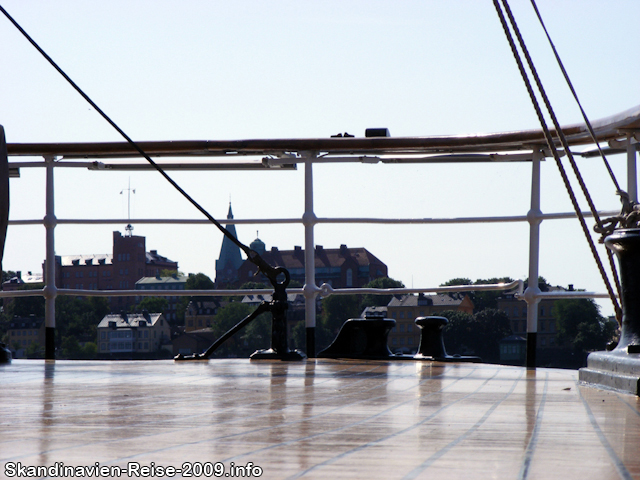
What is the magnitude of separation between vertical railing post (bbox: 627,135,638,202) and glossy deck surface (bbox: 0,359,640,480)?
78cm

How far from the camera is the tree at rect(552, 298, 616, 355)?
125ft

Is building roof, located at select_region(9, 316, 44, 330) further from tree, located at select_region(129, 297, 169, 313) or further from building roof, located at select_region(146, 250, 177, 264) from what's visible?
building roof, located at select_region(146, 250, 177, 264)

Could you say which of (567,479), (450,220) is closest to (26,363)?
(450,220)

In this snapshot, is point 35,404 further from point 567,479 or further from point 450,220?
point 450,220

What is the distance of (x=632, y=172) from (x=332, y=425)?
2.04 meters

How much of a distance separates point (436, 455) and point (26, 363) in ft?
9.76

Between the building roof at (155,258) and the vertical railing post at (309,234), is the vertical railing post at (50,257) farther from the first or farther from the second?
the building roof at (155,258)

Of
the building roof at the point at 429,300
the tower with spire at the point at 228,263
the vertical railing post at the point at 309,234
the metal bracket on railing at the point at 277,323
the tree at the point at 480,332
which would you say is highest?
the vertical railing post at the point at 309,234

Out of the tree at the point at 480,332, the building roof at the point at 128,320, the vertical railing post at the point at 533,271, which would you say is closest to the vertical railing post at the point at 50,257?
the vertical railing post at the point at 533,271

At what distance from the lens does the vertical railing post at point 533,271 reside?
11.4 feet

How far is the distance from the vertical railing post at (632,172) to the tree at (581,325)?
32.4m

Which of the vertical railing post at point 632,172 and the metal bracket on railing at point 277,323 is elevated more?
the vertical railing post at point 632,172

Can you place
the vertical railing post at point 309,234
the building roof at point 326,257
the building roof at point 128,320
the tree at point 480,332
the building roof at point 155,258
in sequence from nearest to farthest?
the vertical railing post at point 309,234, the tree at point 480,332, the building roof at point 128,320, the building roof at point 326,257, the building roof at point 155,258

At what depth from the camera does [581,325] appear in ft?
146
